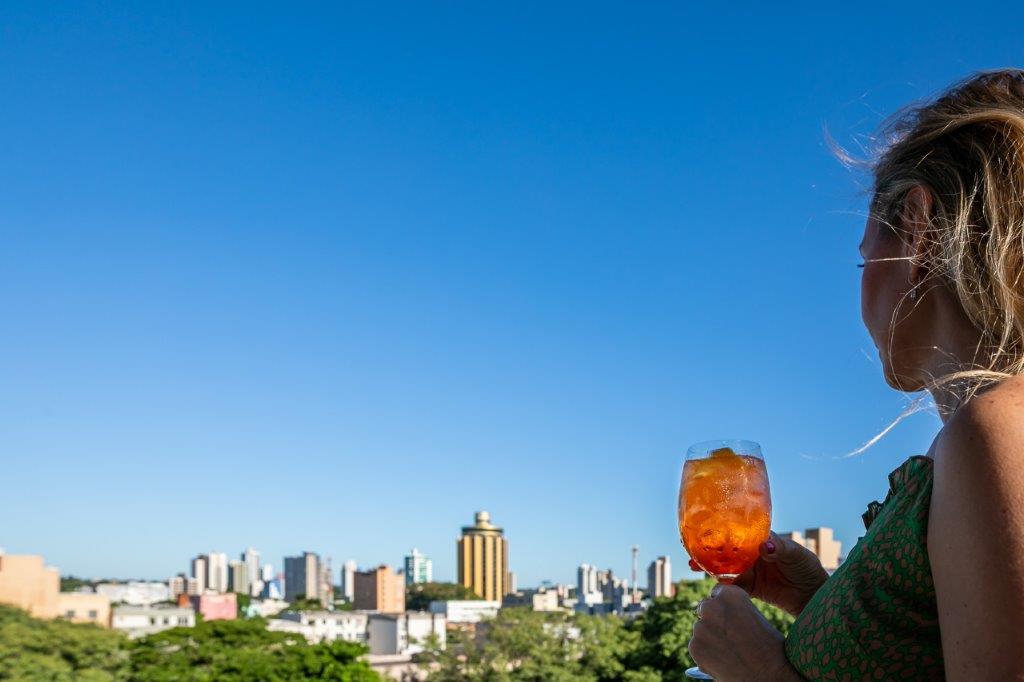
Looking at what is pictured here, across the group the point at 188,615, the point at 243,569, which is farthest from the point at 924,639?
the point at 243,569

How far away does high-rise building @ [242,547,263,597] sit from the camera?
328ft

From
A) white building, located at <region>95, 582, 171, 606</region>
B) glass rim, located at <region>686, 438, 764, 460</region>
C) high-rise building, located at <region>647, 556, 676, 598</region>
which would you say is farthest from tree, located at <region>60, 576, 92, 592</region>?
glass rim, located at <region>686, 438, 764, 460</region>

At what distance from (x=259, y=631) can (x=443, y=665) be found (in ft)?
31.4

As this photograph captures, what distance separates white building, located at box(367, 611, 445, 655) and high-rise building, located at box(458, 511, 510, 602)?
96.1 feet

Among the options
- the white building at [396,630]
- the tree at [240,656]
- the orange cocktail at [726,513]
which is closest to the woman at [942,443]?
the orange cocktail at [726,513]

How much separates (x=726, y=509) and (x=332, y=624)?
51.1 m

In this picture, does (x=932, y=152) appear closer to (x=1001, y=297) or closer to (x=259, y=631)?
(x=1001, y=297)

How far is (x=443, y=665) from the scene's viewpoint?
23781mm

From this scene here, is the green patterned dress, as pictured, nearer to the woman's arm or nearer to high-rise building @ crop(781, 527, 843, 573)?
the woman's arm

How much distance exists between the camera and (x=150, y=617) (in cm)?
4697

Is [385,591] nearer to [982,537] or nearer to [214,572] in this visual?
[214,572]

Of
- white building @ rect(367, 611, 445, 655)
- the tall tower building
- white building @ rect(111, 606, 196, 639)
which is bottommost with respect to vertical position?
white building @ rect(367, 611, 445, 655)

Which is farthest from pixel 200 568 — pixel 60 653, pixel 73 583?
pixel 60 653

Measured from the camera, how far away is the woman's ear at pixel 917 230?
3.27 feet
